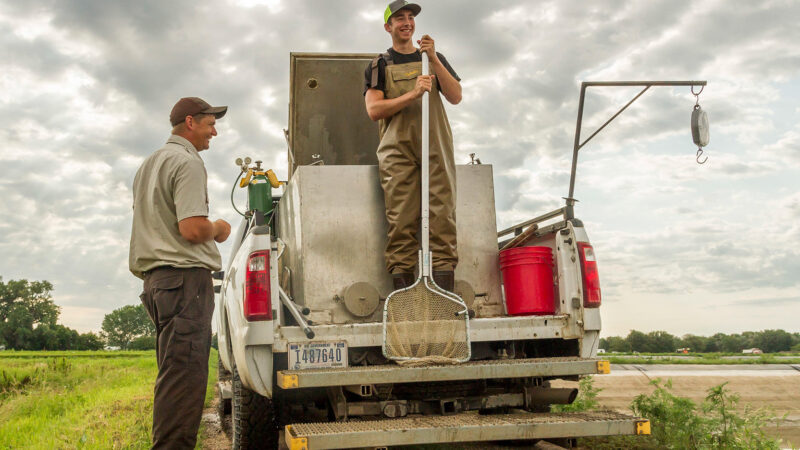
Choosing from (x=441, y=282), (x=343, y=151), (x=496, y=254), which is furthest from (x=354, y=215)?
(x=343, y=151)

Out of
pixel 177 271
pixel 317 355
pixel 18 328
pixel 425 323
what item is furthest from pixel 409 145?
pixel 18 328

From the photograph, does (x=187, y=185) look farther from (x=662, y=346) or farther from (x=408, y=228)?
(x=662, y=346)

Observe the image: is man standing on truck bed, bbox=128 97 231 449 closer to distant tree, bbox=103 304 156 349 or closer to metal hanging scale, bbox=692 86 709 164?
metal hanging scale, bbox=692 86 709 164

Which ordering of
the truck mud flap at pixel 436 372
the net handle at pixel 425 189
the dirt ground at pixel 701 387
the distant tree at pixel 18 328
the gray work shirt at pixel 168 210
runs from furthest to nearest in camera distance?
the distant tree at pixel 18 328 → the dirt ground at pixel 701 387 → the net handle at pixel 425 189 → the truck mud flap at pixel 436 372 → the gray work shirt at pixel 168 210

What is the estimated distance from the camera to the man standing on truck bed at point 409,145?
4.78 metres

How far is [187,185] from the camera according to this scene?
148 inches

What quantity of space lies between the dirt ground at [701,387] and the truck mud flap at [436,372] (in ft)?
11.8

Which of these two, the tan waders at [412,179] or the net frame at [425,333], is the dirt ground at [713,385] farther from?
the tan waders at [412,179]

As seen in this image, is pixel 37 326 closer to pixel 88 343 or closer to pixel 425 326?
pixel 88 343

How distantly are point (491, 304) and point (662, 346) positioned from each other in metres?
17.2

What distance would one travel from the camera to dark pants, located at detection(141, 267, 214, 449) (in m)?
3.67

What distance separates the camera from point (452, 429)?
3781 mm

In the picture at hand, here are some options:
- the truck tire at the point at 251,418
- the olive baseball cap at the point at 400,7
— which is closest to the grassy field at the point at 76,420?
the truck tire at the point at 251,418

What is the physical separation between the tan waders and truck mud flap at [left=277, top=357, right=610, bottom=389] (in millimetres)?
820
